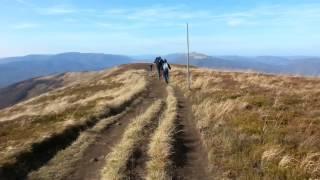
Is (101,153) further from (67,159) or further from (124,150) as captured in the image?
(67,159)

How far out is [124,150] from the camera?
635 inches

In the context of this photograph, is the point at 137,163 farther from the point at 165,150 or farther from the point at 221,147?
the point at 221,147

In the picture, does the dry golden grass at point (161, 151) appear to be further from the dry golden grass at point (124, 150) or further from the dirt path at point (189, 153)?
the dry golden grass at point (124, 150)

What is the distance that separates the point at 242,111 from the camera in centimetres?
2431

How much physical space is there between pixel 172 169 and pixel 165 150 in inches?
70.0

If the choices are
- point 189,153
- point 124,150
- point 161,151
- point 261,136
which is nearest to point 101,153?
point 124,150

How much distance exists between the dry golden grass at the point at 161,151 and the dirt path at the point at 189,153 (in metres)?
0.28

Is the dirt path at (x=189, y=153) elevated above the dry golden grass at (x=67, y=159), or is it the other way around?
the dry golden grass at (x=67, y=159)

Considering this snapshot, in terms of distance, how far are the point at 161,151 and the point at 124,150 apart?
4.30 feet

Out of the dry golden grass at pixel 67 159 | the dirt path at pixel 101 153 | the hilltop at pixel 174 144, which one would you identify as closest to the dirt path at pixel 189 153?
the hilltop at pixel 174 144

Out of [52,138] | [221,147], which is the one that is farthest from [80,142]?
[221,147]

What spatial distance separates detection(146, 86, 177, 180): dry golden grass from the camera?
528 inches

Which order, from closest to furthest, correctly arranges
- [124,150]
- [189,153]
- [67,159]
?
1. [67,159]
2. [124,150]
3. [189,153]

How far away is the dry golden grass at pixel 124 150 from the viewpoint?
13508 millimetres
